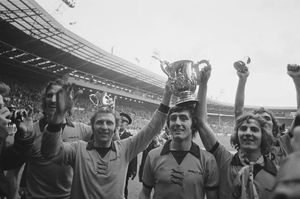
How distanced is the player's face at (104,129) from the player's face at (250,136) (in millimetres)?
1400

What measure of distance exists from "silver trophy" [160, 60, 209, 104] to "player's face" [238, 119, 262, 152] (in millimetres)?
633

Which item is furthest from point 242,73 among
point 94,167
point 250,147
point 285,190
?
point 285,190

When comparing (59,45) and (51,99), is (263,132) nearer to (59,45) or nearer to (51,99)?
(51,99)

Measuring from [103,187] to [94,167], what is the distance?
0.23 meters

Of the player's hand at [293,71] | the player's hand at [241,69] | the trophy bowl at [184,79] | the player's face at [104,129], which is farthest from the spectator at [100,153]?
the player's hand at [293,71]

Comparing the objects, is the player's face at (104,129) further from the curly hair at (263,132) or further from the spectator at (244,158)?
the curly hair at (263,132)

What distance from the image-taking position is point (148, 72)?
3625 cm

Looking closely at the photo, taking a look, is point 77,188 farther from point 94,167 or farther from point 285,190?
point 285,190

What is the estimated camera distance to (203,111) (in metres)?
2.90

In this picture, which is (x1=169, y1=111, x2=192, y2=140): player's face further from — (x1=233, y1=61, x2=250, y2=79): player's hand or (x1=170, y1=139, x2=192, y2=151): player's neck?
(x1=233, y1=61, x2=250, y2=79): player's hand

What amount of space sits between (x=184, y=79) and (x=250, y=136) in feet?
3.19

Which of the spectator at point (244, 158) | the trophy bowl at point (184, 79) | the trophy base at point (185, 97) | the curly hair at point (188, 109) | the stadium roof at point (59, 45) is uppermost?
the stadium roof at point (59, 45)

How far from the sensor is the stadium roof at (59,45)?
17672mm

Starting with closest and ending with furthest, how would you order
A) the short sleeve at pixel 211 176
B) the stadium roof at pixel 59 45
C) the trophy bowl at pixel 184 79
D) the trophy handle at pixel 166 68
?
1. the short sleeve at pixel 211 176
2. the trophy bowl at pixel 184 79
3. the trophy handle at pixel 166 68
4. the stadium roof at pixel 59 45
